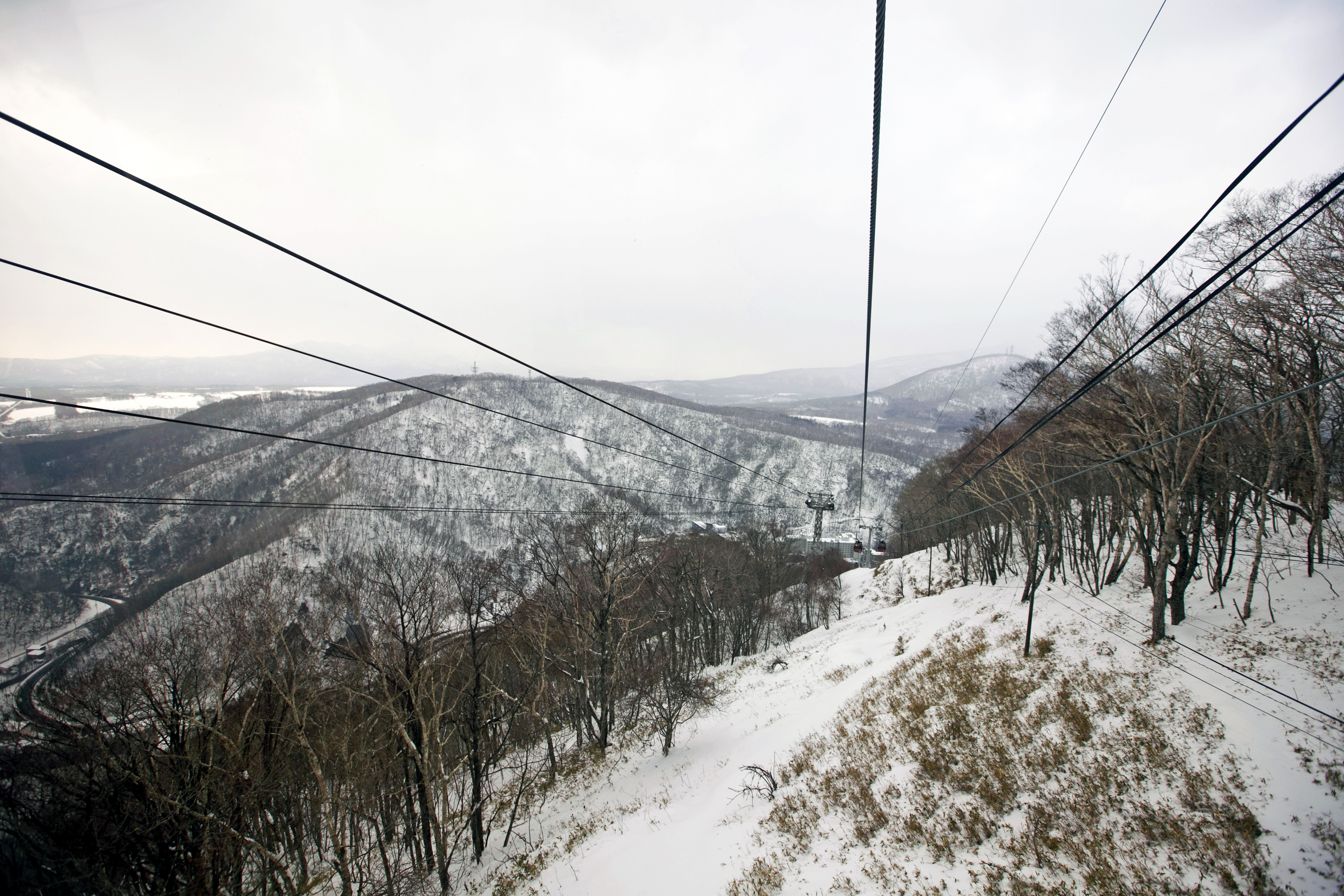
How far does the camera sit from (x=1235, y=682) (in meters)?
10.4

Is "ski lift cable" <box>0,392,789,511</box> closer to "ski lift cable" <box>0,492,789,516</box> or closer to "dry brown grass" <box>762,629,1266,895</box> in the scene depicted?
"ski lift cable" <box>0,492,789,516</box>

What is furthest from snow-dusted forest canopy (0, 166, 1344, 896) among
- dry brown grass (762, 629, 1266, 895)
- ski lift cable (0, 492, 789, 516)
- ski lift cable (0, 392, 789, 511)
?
ski lift cable (0, 392, 789, 511)

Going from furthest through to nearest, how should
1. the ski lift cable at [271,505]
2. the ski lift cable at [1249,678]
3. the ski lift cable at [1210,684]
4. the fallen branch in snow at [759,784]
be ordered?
1. the fallen branch in snow at [759,784]
2. the ski lift cable at [1249,678]
3. the ski lift cable at [1210,684]
4. the ski lift cable at [271,505]

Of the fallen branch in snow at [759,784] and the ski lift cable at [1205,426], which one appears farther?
the fallen branch in snow at [759,784]

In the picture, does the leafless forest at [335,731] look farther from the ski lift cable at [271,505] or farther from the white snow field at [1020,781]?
the ski lift cable at [271,505]

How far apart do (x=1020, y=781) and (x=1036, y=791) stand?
0.36 meters

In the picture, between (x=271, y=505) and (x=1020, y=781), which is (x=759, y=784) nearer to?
(x=1020, y=781)

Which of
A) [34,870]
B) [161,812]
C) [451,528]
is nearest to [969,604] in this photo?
[161,812]

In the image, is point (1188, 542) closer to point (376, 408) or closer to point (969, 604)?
point (969, 604)

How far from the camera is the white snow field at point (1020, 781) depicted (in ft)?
23.9

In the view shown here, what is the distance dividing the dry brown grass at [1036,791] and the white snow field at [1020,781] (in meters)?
0.04

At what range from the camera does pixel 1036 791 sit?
9125mm

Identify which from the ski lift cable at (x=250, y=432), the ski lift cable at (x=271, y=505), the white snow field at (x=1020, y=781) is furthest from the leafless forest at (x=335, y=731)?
the ski lift cable at (x=250, y=432)

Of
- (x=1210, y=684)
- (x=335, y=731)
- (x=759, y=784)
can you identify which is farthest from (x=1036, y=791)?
(x=335, y=731)
